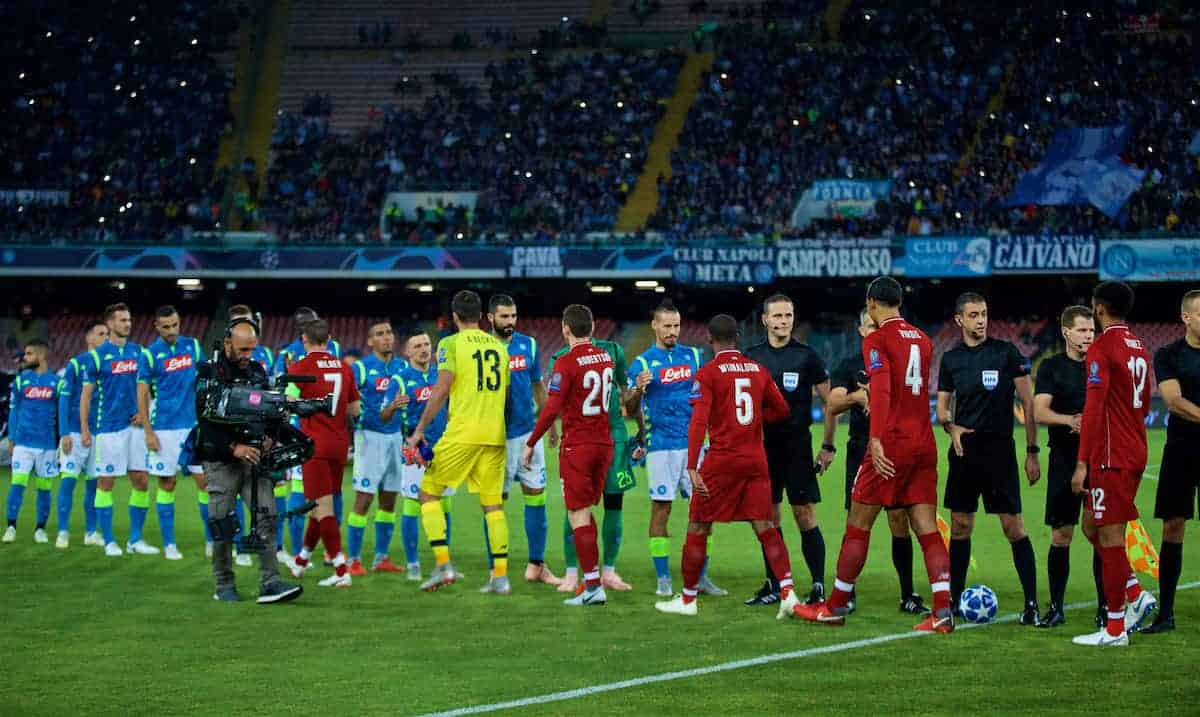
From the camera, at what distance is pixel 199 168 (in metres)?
47.6

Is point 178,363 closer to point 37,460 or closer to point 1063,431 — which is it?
point 37,460

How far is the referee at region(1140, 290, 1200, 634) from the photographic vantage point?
9.84 m

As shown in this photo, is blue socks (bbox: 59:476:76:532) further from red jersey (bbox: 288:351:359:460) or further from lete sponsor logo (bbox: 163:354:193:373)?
red jersey (bbox: 288:351:359:460)

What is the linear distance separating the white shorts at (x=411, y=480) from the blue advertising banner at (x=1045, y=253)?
2825cm

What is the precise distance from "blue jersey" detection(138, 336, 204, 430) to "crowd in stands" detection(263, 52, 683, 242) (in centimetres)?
2851

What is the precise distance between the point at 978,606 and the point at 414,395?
18.8ft

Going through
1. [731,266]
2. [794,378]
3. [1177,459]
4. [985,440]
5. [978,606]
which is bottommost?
[978,606]

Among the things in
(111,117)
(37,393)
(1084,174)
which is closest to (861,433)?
(37,393)

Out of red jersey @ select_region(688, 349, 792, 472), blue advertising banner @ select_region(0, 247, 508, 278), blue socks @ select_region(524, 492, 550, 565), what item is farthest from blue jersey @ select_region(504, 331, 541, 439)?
blue advertising banner @ select_region(0, 247, 508, 278)

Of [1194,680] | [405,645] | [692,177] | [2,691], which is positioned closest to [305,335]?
[405,645]

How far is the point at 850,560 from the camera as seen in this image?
999cm

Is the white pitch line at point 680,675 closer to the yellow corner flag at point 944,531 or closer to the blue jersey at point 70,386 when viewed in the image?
the yellow corner flag at point 944,531

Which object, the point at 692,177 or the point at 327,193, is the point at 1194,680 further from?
the point at 327,193

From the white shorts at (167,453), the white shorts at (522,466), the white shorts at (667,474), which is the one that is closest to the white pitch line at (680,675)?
the white shorts at (667,474)
